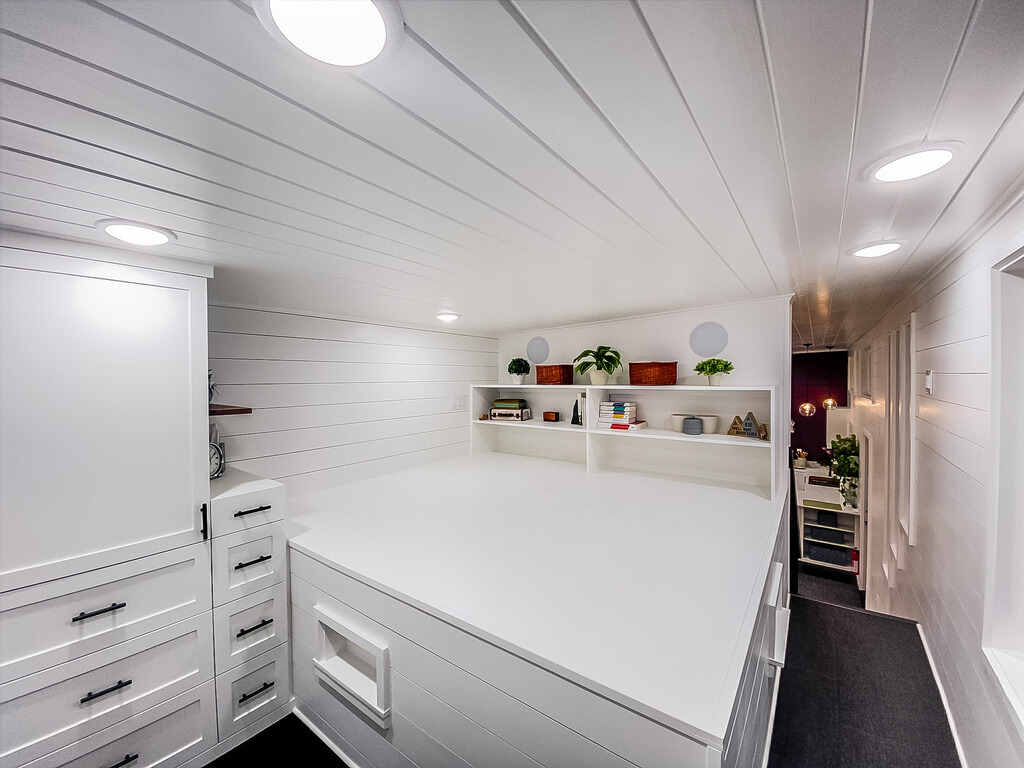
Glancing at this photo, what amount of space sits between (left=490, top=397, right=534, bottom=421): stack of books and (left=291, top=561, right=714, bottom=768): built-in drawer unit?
7.19ft

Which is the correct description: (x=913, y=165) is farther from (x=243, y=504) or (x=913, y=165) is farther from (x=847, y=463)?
(x=847, y=463)

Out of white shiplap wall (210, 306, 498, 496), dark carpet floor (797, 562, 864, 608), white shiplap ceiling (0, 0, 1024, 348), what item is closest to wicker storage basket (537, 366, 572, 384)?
white shiplap wall (210, 306, 498, 496)

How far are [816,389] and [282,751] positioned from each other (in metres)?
8.88

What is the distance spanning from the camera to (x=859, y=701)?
2.06 meters

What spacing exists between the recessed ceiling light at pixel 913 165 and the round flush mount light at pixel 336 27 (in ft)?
3.69

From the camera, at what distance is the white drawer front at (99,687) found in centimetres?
129

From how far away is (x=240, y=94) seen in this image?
677mm

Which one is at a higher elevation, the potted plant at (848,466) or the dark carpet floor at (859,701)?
the potted plant at (848,466)

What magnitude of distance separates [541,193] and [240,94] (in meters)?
0.67

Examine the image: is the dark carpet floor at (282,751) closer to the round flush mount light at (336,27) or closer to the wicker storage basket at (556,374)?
the round flush mount light at (336,27)

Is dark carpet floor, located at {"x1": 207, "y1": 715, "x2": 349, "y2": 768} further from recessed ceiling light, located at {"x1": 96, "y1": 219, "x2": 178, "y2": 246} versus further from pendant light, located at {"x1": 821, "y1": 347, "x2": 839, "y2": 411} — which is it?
pendant light, located at {"x1": 821, "y1": 347, "x2": 839, "y2": 411}

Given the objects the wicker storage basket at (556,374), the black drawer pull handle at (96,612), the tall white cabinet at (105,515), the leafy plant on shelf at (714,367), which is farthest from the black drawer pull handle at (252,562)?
the leafy plant on shelf at (714,367)

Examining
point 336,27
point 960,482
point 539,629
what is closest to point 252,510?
point 539,629

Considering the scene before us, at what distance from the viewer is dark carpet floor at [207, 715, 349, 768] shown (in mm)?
1712
